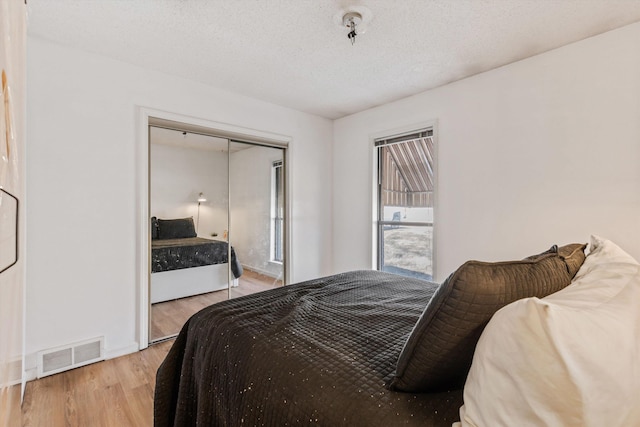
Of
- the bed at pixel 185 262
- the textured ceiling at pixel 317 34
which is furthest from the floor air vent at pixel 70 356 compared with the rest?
the textured ceiling at pixel 317 34

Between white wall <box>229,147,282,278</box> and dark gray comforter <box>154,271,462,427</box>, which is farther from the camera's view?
white wall <box>229,147,282,278</box>

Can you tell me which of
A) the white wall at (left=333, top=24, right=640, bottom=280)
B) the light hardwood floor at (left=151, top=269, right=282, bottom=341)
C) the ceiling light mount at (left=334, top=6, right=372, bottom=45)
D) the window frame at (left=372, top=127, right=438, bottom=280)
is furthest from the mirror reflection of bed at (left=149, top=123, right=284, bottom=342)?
the white wall at (left=333, top=24, right=640, bottom=280)

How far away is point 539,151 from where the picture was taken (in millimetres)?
2375

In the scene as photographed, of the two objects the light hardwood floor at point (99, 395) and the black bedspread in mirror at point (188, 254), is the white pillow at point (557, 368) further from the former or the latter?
the black bedspread in mirror at point (188, 254)

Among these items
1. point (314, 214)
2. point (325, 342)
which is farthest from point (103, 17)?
point (314, 214)

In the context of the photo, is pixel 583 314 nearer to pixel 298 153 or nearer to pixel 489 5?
pixel 489 5

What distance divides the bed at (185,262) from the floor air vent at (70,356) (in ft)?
1.72

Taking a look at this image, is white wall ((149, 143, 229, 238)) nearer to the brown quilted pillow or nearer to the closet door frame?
the closet door frame

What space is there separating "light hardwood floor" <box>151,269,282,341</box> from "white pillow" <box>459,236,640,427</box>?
283cm

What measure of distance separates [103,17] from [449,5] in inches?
88.6

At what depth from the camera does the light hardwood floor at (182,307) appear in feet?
9.13

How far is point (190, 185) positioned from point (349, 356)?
8.32 ft

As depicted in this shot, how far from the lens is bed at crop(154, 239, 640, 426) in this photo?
75 cm

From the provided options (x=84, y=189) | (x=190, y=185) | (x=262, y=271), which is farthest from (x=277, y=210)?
(x=84, y=189)
